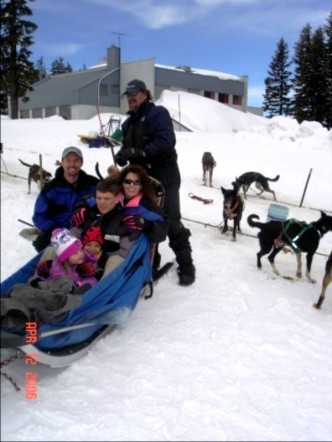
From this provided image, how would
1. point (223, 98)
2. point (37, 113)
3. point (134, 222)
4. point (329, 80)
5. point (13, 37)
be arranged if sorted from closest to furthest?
point (134, 222) → point (13, 37) → point (329, 80) → point (37, 113) → point (223, 98)

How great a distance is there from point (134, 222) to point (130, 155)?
2.59 feet

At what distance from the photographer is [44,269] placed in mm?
2623

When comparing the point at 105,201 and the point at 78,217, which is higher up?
the point at 105,201

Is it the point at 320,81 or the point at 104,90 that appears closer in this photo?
the point at 320,81

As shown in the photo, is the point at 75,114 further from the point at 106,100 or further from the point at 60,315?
the point at 60,315

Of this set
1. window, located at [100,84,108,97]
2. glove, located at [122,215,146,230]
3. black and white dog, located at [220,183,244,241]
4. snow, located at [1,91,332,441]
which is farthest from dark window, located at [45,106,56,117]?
glove, located at [122,215,146,230]

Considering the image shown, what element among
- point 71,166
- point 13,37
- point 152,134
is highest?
point 13,37

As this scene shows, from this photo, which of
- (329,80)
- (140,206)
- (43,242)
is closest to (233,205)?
(140,206)

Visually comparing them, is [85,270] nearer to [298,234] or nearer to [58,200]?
[58,200]

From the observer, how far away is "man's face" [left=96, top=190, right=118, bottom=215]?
3084 mm

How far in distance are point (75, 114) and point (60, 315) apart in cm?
2513

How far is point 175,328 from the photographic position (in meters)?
3.07

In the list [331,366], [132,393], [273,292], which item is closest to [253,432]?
[132,393]

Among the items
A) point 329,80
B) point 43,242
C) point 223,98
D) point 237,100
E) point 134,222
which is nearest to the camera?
point 134,222
